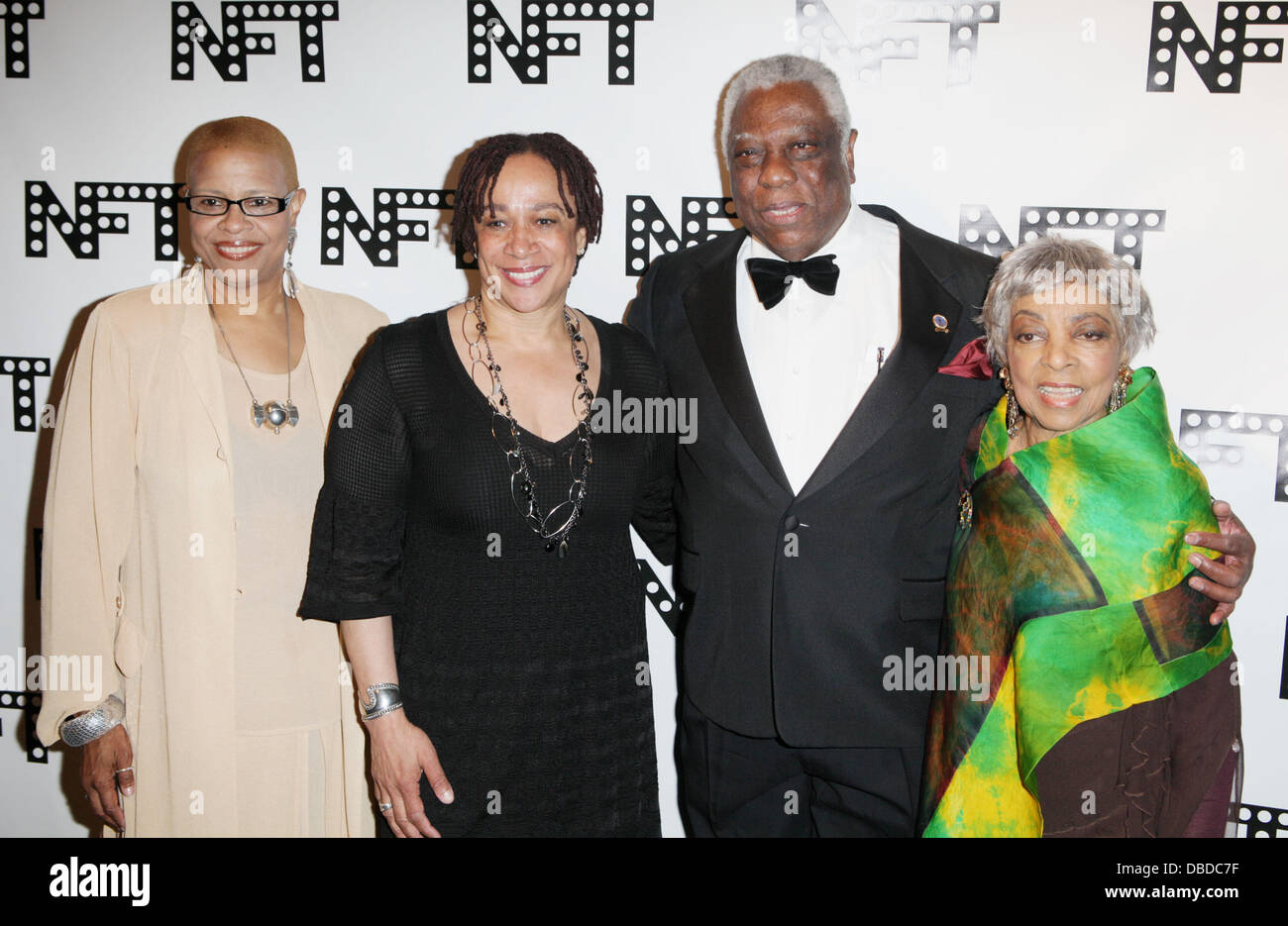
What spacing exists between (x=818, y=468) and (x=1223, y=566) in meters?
0.76

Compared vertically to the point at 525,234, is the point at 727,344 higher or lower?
lower

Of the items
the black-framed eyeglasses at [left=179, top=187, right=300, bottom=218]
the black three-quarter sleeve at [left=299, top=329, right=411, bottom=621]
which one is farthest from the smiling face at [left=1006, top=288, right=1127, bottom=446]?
the black-framed eyeglasses at [left=179, top=187, right=300, bottom=218]

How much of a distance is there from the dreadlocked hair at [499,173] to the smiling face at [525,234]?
1 centimetres

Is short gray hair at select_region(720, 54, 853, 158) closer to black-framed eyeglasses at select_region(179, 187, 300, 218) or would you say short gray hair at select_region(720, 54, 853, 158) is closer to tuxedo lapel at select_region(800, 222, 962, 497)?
tuxedo lapel at select_region(800, 222, 962, 497)

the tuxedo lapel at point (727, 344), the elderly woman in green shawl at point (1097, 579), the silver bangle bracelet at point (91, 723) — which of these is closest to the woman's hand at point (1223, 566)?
the elderly woman in green shawl at point (1097, 579)

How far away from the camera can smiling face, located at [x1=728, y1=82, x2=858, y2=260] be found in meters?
2.00

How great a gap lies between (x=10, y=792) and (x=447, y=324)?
227 centimetres

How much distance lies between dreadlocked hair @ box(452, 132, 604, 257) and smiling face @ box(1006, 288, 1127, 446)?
2.89 feet

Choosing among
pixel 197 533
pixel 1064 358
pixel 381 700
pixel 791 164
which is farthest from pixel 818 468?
pixel 197 533

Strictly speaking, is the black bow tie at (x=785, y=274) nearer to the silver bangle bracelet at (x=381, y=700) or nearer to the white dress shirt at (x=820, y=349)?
the white dress shirt at (x=820, y=349)

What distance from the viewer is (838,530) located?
1.96m

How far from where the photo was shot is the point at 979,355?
1969 millimetres

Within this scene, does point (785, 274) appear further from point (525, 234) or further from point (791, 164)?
point (525, 234)

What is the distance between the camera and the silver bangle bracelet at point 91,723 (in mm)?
2021
